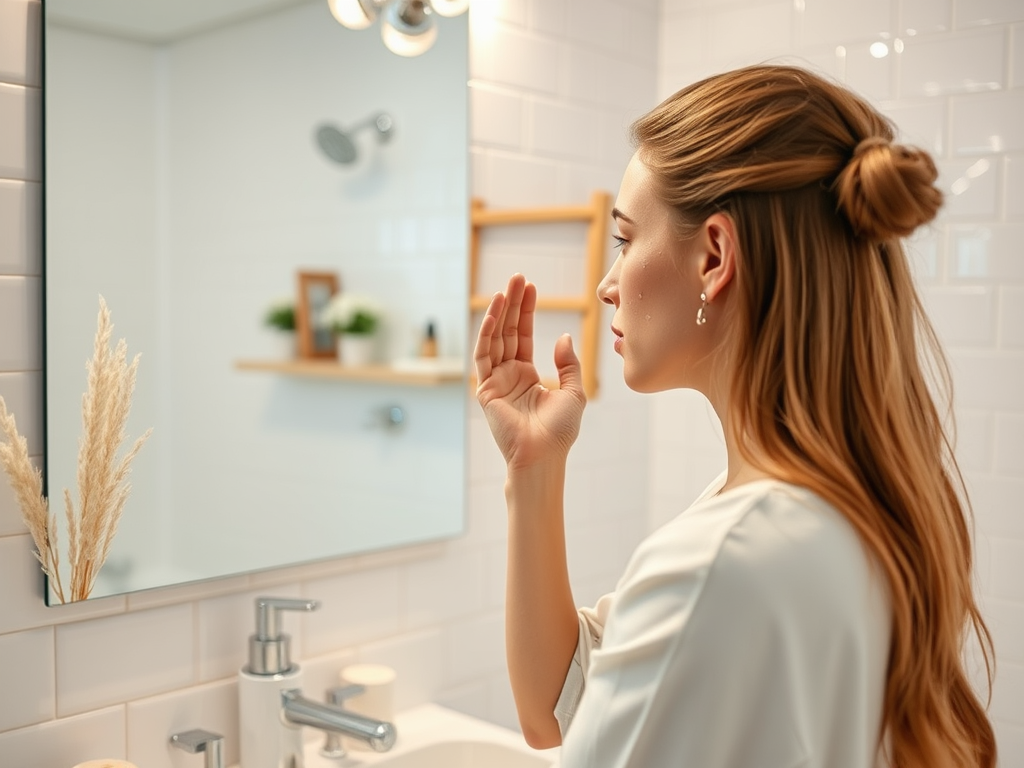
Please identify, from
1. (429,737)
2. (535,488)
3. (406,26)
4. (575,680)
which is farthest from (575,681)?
(406,26)

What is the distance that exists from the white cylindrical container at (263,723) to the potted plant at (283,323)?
17.7 inches

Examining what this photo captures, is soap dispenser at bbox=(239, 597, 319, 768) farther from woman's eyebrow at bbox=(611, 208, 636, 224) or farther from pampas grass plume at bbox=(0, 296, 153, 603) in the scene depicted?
woman's eyebrow at bbox=(611, 208, 636, 224)

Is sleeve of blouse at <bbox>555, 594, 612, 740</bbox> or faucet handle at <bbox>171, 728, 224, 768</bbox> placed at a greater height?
sleeve of blouse at <bbox>555, 594, 612, 740</bbox>

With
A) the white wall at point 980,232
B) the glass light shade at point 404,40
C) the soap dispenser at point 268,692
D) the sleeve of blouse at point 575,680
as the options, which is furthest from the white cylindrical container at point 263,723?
the white wall at point 980,232

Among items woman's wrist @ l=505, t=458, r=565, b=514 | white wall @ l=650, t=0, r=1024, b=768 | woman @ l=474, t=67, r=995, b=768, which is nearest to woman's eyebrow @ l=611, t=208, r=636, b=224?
woman @ l=474, t=67, r=995, b=768

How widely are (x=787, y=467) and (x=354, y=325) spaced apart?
87cm

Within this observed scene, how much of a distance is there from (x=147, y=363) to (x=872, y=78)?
4.01ft

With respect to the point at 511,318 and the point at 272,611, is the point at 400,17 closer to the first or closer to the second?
the point at 511,318

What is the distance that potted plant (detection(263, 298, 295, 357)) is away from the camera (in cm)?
145

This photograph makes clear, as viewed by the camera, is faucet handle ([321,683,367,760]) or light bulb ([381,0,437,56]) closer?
faucet handle ([321,683,367,760])

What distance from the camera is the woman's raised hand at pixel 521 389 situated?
3.68 ft

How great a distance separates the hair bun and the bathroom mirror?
0.82 metres

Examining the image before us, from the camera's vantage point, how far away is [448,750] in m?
1.44

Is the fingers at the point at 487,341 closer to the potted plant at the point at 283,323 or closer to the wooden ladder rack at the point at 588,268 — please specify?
the potted plant at the point at 283,323
